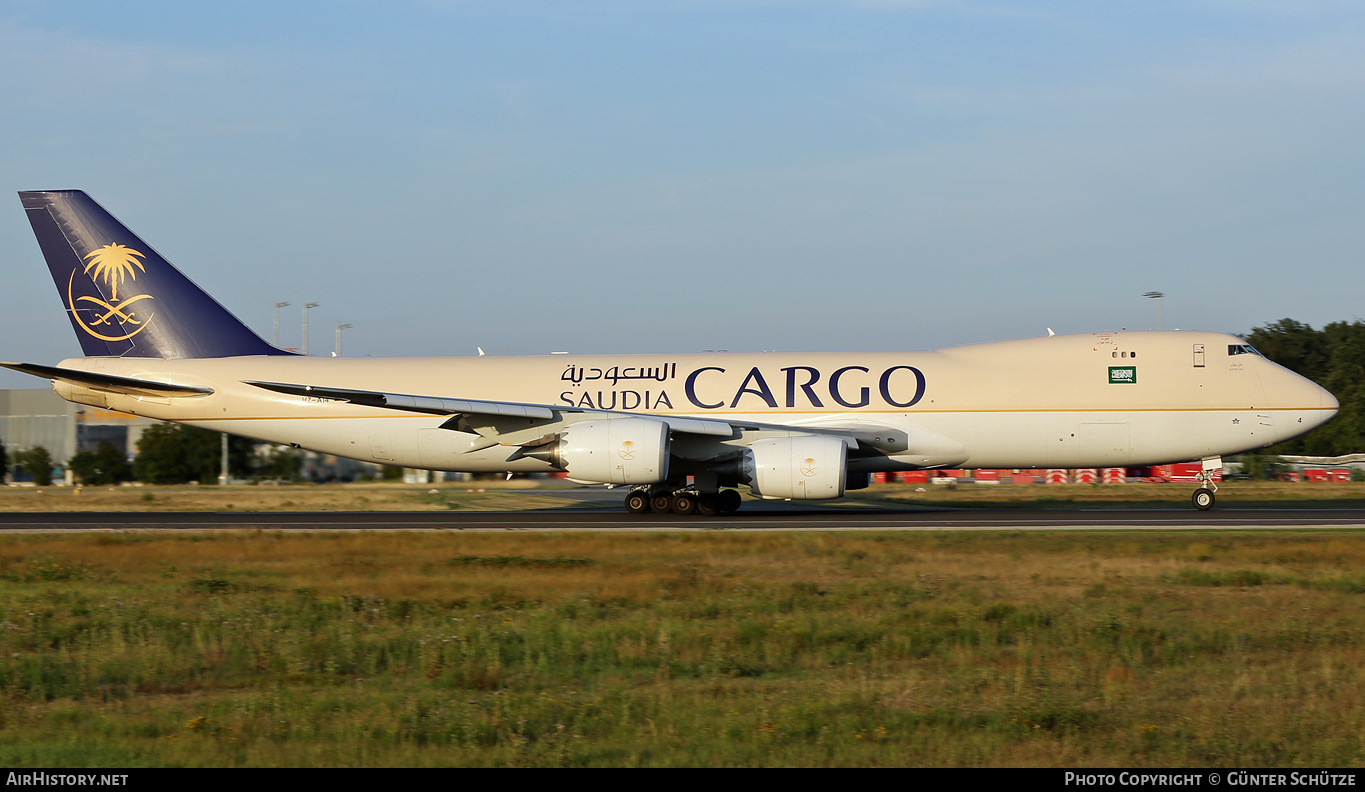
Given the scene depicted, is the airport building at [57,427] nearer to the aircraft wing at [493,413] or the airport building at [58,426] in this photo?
the airport building at [58,426]

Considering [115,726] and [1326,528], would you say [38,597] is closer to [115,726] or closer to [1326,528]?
[115,726]

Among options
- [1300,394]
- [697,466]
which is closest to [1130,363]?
[1300,394]

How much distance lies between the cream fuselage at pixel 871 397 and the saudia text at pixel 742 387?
0.04 meters

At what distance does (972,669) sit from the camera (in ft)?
29.8

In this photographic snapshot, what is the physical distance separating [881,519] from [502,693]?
16662 mm

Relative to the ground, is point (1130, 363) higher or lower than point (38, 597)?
higher

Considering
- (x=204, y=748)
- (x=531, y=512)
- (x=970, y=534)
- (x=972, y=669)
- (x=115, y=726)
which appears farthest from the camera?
(x=531, y=512)

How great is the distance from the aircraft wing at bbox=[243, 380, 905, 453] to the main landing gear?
191 cm

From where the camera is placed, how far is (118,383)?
26688 millimetres

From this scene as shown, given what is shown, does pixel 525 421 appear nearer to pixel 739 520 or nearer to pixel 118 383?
pixel 739 520

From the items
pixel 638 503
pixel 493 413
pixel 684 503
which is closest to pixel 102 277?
pixel 493 413

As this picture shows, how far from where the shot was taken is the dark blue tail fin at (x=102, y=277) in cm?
2803

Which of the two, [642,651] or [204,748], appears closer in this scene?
[204,748]

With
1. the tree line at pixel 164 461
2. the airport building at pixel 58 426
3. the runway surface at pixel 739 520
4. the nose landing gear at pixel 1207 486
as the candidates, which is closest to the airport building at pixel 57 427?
the airport building at pixel 58 426
